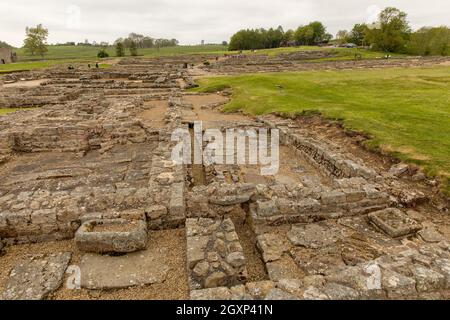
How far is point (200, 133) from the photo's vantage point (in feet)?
46.6

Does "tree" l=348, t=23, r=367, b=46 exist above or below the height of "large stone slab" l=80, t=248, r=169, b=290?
above

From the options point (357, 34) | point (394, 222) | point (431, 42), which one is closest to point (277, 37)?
point (357, 34)

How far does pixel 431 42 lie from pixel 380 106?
75.3 meters

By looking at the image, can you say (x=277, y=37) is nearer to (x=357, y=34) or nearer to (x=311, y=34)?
(x=311, y=34)

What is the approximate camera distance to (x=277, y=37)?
108125 millimetres

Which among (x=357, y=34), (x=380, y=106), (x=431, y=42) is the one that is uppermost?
(x=357, y=34)

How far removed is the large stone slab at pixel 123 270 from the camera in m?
4.90

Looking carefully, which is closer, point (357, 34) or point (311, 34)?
point (357, 34)

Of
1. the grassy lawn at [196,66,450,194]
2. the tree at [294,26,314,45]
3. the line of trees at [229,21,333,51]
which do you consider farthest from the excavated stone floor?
the tree at [294,26,314,45]

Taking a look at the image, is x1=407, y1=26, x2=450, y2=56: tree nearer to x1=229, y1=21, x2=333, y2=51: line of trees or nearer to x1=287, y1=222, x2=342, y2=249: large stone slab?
x1=229, y1=21, x2=333, y2=51: line of trees

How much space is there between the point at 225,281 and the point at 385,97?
1902 centimetres

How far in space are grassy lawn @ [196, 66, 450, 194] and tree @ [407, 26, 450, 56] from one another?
5816 cm

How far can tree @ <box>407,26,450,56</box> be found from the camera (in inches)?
2807
